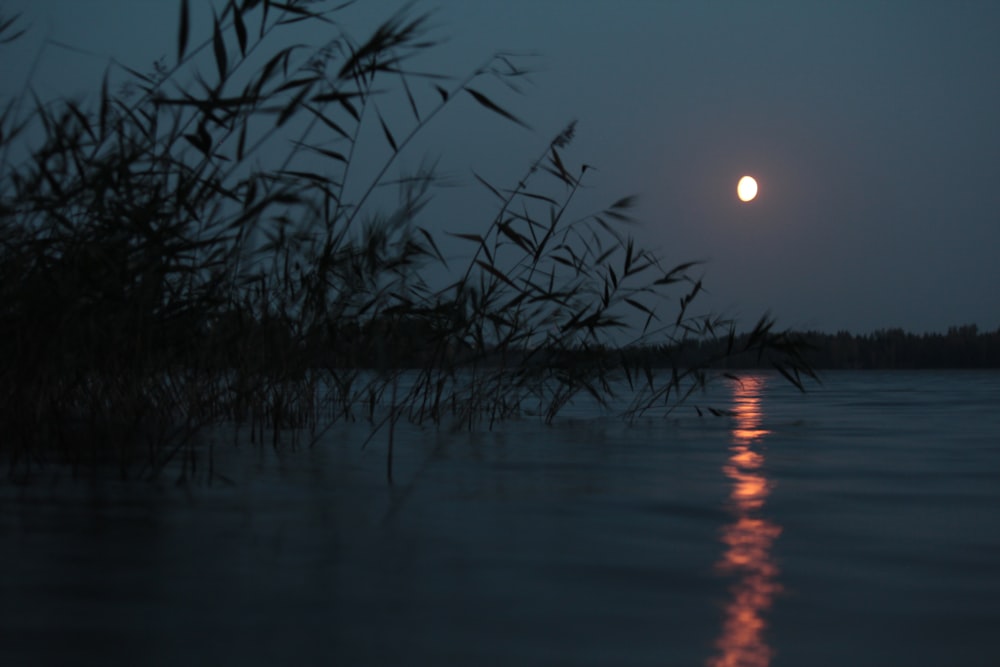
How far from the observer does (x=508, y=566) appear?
2.27 m

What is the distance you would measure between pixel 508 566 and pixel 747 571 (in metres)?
0.53

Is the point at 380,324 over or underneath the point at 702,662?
over

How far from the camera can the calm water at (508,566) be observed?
167 cm

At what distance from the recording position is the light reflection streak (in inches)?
65.1

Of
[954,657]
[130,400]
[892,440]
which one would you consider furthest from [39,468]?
[892,440]

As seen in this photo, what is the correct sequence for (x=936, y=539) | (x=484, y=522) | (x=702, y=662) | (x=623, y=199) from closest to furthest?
(x=702, y=662) < (x=936, y=539) < (x=484, y=522) < (x=623, y=199)

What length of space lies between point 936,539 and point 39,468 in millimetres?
3078

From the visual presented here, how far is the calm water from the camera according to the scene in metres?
1.67

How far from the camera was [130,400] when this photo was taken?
4801 millimetres

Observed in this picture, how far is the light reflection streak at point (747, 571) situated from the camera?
5.42ft

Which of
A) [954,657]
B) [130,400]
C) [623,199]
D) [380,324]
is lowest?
[954,657]

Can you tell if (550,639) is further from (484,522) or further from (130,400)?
(130,400)

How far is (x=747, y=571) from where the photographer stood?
223 centimetres

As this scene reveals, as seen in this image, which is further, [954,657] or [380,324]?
[380,324]
